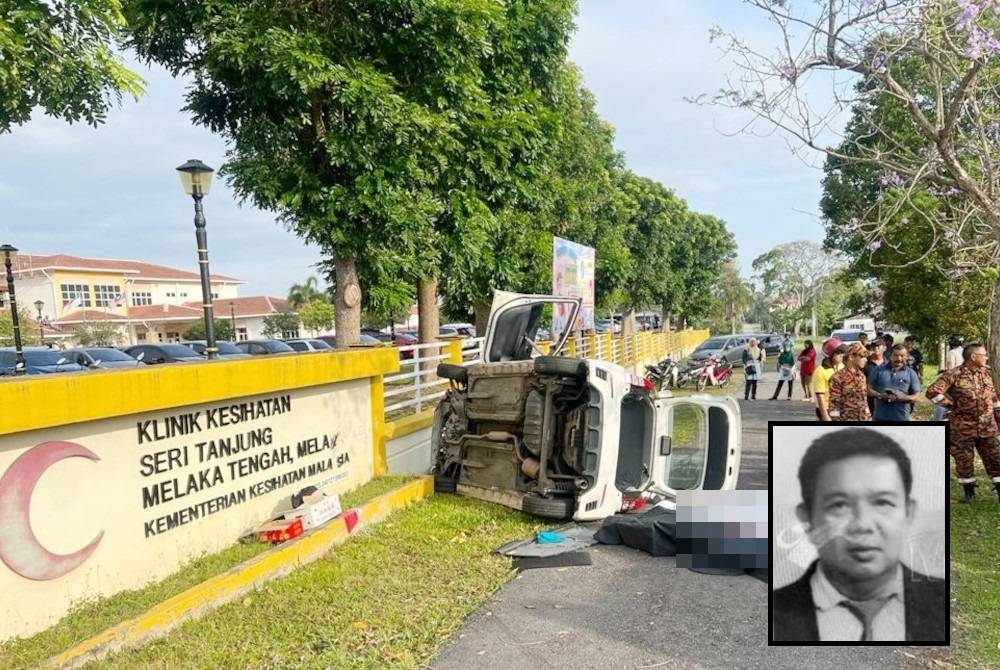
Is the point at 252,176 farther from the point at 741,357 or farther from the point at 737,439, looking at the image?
the point at 741,357

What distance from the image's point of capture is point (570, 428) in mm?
6508

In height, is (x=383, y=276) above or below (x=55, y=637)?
above

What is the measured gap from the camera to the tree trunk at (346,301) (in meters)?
10.6

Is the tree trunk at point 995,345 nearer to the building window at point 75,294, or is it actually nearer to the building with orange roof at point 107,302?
the building with orange roof at point 107,302

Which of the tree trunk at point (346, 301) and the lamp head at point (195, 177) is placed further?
the tree trunk at point (346, 301)

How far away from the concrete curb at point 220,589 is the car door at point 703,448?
2.84 metres

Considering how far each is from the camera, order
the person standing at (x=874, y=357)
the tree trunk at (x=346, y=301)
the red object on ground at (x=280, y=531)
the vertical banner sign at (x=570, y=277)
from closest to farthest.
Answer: the red object on ground at (x=280, y=531)
the person standing at (x=874, y=357)
the tree trunk at (x=346, y=301)
the vertical banner sign at (x=570, y=277)

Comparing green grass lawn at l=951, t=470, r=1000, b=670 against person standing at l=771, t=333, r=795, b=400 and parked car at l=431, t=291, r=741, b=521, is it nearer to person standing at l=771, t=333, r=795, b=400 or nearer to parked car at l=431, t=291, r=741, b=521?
parked car at l=431, t=291, r=741, b=521

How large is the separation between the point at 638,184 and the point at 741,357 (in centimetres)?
901

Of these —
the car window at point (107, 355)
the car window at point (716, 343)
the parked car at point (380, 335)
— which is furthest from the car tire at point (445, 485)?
the parked car at point (380, 335)

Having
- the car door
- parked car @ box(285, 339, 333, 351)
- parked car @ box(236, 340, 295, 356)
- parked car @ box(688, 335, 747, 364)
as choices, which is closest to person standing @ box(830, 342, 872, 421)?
the car door

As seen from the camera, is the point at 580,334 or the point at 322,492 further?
the point at 580,334

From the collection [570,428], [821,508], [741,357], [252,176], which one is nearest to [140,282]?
[741,357]

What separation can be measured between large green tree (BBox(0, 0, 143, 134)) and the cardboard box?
4.57m
